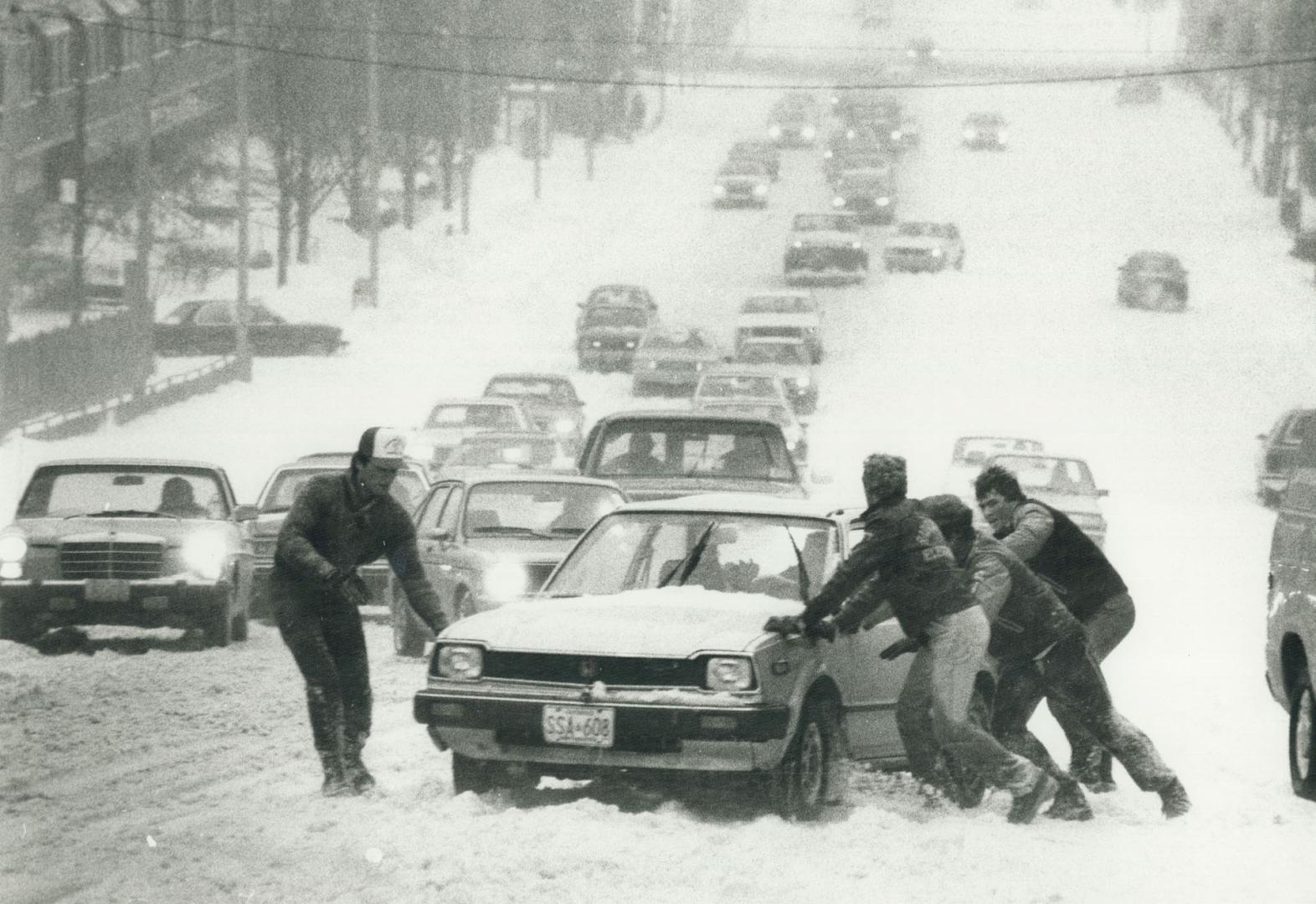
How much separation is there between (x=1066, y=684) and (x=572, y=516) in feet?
24.0

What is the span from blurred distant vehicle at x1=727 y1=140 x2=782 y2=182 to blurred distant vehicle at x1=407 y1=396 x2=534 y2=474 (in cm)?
4558

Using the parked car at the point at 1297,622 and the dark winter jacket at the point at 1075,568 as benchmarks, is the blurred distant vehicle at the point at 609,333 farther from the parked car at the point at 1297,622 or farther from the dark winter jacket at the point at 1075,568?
the dark winter jacket at the point at 1075,568

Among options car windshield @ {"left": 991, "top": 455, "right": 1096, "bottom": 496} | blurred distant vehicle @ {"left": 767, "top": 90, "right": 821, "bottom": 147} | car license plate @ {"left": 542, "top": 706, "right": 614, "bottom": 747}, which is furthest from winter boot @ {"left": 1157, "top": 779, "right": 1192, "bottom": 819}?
blurred distant vehicle @ {"left": 767, "top": 90, "right": 821, "bottom": 147}

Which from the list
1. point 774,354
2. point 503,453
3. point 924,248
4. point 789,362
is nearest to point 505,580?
point 503,453

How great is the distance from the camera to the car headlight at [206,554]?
17.3 meters

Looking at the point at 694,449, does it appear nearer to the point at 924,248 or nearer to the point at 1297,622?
the point at 1297,622

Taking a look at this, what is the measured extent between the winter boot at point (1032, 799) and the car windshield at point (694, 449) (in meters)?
9.56

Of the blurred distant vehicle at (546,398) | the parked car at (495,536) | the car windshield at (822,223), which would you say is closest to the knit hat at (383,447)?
the parked car at (495,536)

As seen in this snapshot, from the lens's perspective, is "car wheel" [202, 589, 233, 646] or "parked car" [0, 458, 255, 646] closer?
"parked car" [0, 458, 255, 646]

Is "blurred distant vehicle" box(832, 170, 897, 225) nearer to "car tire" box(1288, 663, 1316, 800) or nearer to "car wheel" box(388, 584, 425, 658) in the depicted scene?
"car wheel" box(388, 584, 425, 658)

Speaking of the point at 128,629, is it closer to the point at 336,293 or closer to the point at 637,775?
the point at 637,775

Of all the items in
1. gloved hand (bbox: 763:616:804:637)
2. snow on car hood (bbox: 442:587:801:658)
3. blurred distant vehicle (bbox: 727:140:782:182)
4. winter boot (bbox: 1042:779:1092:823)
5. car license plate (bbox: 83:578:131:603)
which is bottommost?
blurred distant vehicle (bbox: 727:140:782:182)

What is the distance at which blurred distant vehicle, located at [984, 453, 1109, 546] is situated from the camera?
2573 centimetres

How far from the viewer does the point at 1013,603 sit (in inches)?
416
